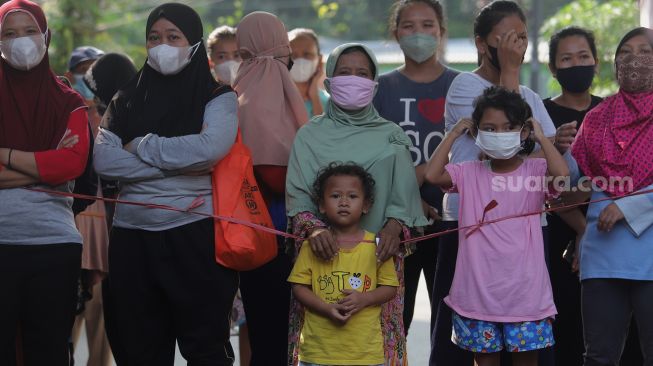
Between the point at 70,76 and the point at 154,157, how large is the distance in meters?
2.86

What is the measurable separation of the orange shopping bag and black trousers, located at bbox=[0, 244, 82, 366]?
2.38 feet

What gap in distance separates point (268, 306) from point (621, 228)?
6.15ft

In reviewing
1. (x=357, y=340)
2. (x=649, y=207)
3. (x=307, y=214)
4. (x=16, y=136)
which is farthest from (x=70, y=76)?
(x=649, y=207)

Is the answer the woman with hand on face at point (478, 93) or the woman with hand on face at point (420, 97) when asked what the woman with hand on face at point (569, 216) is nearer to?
the woman with hand on face at point (478, 93)

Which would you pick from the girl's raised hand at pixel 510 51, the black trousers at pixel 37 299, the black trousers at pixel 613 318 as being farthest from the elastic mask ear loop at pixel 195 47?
the black trousers at pixel 613 318

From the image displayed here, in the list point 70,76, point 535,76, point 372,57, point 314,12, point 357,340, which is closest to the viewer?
point 357,340

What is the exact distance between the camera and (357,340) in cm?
528

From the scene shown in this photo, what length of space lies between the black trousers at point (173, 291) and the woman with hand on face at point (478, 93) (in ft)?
3.78

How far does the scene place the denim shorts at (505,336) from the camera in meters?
5.34

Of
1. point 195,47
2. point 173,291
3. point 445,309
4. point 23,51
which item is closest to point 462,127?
point 445,309

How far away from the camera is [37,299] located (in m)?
5.38

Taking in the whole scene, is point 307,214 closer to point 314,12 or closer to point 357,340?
point 357,340

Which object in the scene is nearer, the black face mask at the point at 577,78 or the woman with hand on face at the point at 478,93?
the woman with hand on face at the point at 478,93

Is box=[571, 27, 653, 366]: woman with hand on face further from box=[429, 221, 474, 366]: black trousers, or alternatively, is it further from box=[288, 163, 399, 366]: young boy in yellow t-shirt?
box=[288, 163, 399, 366]: young boy in yellow t-shirt
